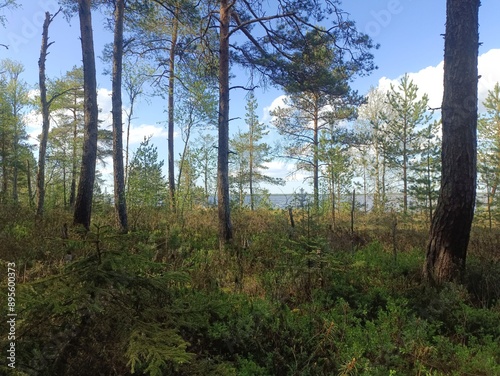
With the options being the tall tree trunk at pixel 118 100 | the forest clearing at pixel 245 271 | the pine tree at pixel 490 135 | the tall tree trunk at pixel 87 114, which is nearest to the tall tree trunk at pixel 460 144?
the forest clearing at pixel 245 271

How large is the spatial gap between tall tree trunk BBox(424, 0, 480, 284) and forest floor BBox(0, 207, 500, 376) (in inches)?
15.4

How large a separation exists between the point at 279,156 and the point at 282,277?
17.8 metres

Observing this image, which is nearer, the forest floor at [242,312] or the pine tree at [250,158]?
the forest floor at [242,312]

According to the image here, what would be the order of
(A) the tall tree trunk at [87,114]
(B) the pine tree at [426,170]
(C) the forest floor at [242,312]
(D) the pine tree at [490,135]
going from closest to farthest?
(C) the forest floor at [242,312], (A) the tall tree trunk at [87,114], (B) the pine tree at [426,170], (D) the pine tree at [490,135]

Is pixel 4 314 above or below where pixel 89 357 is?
above

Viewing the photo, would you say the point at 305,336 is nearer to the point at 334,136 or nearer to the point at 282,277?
the point at 282,277

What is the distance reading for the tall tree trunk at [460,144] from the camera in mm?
4637

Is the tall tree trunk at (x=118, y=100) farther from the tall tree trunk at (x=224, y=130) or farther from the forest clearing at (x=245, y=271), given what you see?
the tall tree trunk at (x=224, y=130)

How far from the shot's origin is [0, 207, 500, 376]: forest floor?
71.0 inches

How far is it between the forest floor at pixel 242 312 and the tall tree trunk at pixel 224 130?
136 cm

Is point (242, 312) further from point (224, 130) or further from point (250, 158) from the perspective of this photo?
point (250, 158)

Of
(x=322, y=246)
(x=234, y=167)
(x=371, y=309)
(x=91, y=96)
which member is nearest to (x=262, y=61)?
(x=91, y=96)

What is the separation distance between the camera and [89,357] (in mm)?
1991

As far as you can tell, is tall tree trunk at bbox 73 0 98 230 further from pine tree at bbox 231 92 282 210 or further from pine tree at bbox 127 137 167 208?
pine tree at bbox 231 92 282 210
